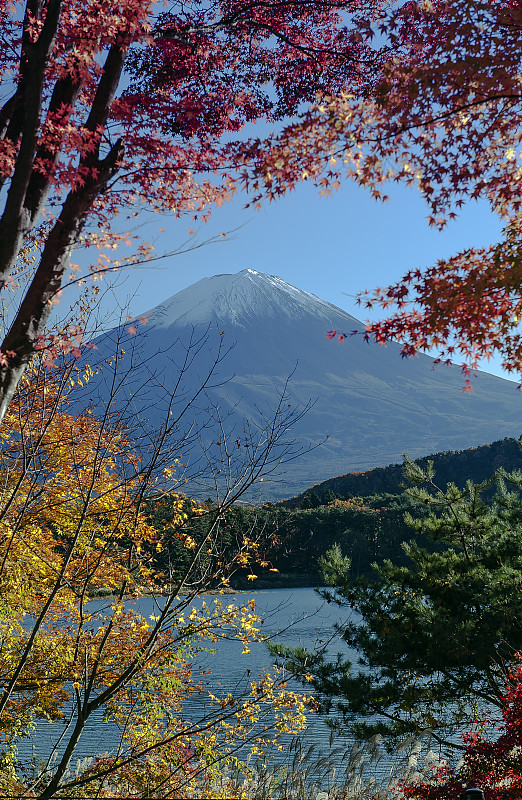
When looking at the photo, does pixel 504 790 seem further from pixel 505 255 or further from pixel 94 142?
pixel 94 142

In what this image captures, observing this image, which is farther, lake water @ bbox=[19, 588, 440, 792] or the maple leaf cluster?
lake water @ bbox=[19, 588, 440, 792]

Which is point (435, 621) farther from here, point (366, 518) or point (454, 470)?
point (454, 470)

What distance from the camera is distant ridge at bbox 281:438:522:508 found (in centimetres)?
4748

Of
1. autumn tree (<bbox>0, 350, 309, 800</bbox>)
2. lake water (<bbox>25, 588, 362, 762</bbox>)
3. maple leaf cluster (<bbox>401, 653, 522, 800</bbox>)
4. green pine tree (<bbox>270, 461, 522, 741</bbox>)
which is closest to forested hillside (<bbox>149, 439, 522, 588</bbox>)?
lake water (<bbox>25, 588, 362, 762</bbox>)

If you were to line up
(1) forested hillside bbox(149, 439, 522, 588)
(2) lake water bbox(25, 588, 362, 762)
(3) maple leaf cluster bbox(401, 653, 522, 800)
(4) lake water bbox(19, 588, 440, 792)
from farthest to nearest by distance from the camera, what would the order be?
(1) forested hillside bbox(149, 439, 522, 588) < (2) lake water bbox(25, 588, 362, 762) < (4) lake water bbox(19, 588, 440, 792) < (3) maple leaf cluster bbox(401, 653, 522, 800)

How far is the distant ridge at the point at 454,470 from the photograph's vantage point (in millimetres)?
47481

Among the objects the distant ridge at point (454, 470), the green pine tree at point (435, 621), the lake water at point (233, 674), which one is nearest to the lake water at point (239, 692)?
the lake water at point (233, 674)

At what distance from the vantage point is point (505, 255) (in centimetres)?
351

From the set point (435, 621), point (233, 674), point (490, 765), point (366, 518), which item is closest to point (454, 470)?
point (366, 518)

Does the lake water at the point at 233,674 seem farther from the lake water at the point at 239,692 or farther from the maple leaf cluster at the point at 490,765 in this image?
the maple leaf cluster at the point at 490,765

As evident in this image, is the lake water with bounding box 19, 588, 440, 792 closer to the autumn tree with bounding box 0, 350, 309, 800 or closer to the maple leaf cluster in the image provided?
the autumn tree with bounding box 0, 350, 309, 800

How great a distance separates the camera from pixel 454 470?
4972 cm

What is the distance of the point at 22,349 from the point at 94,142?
1264 millimetres

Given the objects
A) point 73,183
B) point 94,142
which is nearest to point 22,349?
point 73,183
